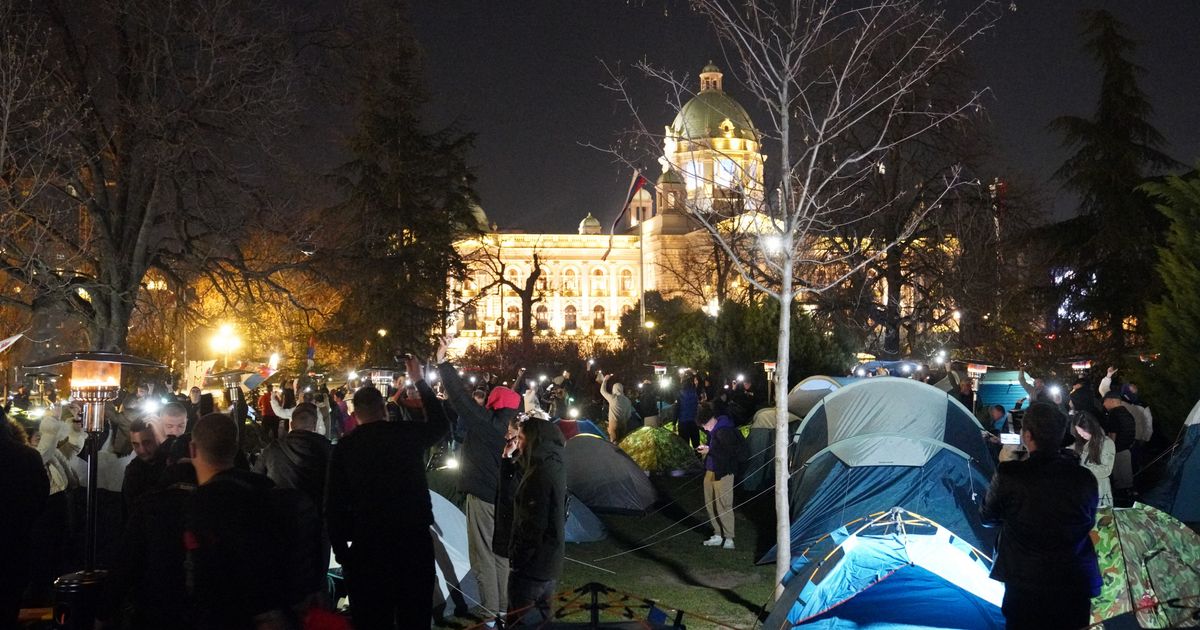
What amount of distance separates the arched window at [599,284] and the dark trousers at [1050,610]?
106 meters

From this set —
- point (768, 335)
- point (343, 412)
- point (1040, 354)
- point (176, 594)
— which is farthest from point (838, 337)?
point (176, 594)

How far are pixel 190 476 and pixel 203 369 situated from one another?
77.3 ft

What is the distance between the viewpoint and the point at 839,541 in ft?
24.8

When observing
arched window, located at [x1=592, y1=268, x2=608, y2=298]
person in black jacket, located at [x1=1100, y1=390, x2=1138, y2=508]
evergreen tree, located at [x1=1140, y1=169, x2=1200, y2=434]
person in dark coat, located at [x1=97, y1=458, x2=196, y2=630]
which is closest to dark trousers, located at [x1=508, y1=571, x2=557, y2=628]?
person in dark coat, located at [x1=97, y1=458, x2=196, y2=630]

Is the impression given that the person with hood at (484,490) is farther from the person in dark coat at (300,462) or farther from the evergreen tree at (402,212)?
the evergreen tree at (402,212)

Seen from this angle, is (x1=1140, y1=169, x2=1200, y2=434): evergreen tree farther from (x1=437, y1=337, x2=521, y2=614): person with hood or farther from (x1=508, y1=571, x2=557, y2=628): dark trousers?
(x1=508, y1=571, x2=557, y2=628): dark trousers

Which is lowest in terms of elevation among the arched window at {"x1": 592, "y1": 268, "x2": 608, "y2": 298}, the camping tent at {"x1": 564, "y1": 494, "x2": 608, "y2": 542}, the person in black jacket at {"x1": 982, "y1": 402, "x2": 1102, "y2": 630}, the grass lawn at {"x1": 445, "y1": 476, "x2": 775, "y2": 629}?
the grass lawn at {"x1": 445, "y1": 476, "x2": 775, "y2": 629}

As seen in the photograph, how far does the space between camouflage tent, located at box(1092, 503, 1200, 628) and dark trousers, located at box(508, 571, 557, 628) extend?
3.77m

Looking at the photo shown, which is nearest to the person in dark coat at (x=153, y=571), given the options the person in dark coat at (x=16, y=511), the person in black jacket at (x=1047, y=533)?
the person in dark coat at (x=16, y=511)

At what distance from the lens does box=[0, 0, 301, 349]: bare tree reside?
623 inches

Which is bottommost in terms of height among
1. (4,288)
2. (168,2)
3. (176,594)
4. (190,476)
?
(176,594)

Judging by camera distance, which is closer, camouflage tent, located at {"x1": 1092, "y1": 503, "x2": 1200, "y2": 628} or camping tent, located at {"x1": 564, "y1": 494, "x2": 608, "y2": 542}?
camouflage tent, located at {"x1": 1092, "y1": 503, "x2": 1200, "y2": 628}

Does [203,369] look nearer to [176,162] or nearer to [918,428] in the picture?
[176,162]

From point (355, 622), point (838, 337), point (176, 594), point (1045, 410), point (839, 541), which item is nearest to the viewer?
point (176, 594)
